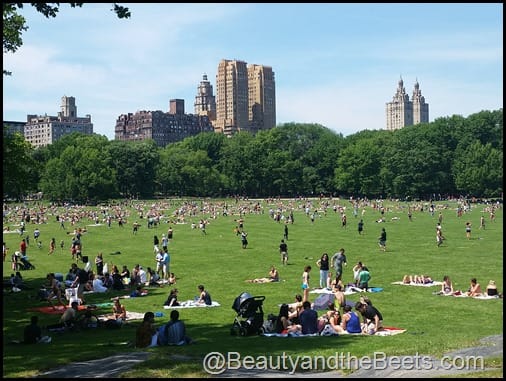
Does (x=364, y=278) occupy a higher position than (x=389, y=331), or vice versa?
(x=364, y=278)

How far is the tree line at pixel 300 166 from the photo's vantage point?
108 meters

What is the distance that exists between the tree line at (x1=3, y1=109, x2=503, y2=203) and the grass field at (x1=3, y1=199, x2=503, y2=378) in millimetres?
53668

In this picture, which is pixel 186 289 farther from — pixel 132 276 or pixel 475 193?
pixel 475 193

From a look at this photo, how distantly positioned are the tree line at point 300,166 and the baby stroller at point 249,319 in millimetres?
90044

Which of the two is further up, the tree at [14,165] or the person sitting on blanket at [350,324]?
the tree at [14,165]

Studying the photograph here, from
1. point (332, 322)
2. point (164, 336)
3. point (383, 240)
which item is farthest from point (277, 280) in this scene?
point (164, 336)

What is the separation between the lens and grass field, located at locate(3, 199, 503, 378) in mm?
13836

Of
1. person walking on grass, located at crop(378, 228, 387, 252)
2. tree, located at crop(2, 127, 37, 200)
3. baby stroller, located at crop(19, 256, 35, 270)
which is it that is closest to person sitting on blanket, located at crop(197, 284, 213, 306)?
tree, located at crop(2, 127, 37, 200)

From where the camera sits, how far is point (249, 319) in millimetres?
16312

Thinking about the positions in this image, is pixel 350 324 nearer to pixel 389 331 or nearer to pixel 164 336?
pixel 389 331

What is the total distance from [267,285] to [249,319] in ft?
27.5

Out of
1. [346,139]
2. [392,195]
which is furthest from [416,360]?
[346,139]

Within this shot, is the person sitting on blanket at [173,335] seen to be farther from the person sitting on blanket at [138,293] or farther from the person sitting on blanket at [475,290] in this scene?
the person sitting on blanket at [475,290]

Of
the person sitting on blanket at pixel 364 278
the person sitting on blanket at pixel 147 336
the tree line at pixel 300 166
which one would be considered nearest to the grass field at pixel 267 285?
the person sitting on blanket at pixel 147 336
